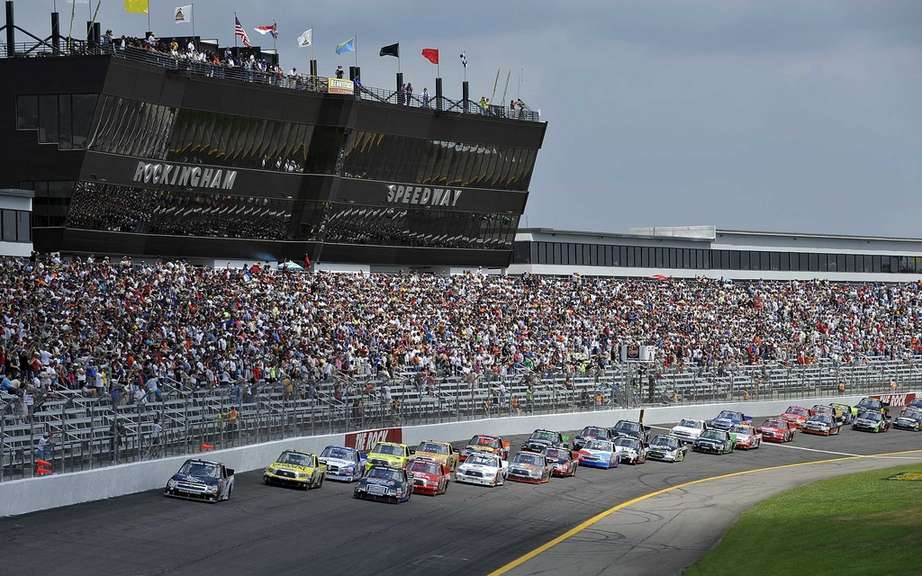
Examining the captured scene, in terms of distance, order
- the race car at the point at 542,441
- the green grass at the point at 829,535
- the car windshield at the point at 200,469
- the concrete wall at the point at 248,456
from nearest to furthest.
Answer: the green grass at the point at 829,535, the concrete wall at the point at 248,456, the car windshield at the point at 200,469, the race car at the point at 542,441

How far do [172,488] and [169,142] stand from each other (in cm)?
2936

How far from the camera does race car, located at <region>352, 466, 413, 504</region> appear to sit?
46.3 meters

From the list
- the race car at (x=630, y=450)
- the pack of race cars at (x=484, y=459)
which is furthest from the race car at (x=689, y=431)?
the race car at (x=630, y=450)

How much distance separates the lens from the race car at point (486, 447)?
55812 mm

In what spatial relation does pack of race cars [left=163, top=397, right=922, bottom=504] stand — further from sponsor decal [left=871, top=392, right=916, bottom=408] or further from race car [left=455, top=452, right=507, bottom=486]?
sponsor decal [left=871, top=392, right=916, bottom=408]

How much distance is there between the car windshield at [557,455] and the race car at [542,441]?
1.93 m

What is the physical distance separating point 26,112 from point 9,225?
5.52m

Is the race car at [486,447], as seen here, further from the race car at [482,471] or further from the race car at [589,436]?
the race car at [589,436]

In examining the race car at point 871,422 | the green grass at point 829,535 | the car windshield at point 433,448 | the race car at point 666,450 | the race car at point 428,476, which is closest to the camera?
the green grass at point 829,535

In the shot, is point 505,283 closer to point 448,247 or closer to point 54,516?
point 448,247

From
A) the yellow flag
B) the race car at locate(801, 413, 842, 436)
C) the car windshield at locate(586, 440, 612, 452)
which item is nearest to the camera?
the car windshield at locate(586, 440, 612, 452)

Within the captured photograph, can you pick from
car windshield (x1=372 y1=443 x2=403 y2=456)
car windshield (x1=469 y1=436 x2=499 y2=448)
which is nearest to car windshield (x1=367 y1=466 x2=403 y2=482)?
car windshield (x1=372 y1=443 x2=403 y2=456)

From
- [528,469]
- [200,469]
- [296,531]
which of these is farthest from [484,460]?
[296,531]

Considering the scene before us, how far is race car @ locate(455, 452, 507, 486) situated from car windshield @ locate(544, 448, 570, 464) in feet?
12.4
